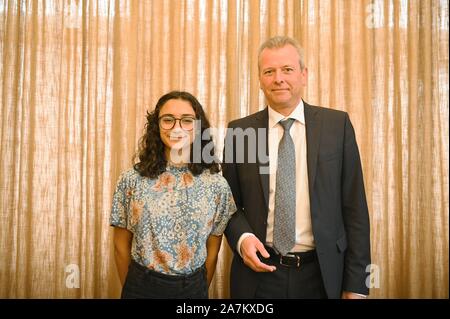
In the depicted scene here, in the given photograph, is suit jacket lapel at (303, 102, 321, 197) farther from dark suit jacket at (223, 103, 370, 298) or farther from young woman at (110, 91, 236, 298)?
young woman at (110, 91, 236, 298)

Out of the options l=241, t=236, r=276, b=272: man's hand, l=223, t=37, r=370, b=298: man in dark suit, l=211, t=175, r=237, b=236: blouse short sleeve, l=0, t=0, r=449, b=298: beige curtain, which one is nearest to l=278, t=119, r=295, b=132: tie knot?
l=223, t=37, r=370, b=298: man in dark suit

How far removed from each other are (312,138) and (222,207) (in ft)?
1.41

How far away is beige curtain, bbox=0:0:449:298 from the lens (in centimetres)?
242

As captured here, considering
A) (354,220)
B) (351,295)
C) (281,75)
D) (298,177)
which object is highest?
(281,75)

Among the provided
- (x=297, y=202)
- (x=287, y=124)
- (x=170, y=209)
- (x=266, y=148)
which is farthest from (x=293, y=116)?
(x=170, y=209)

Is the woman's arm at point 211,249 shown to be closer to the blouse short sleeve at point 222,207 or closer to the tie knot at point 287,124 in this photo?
the blouse short sleeve at point 222,207

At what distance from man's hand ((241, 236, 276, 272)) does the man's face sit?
0.53 metres

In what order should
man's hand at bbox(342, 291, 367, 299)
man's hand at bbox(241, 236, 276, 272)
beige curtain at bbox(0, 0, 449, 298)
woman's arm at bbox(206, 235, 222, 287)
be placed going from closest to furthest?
man's hand at bbox(241, 236, 276, 272) → man's hand at bbox(342, 291, 367, 299) → woman's arm at bbox(206, 235, 222, 287) → beige curtain at bbox(0, 0, 449, 298)

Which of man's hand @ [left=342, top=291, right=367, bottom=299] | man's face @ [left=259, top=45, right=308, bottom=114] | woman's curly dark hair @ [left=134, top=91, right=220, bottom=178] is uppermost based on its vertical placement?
man's face @ [left=259, top=45, right=308, bottom=114]

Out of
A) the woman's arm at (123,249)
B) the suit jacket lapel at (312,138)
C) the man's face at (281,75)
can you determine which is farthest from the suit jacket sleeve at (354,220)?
the woman's arm at (123,249)

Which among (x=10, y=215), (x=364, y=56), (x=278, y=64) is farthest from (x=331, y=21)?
(x=10, y=215)

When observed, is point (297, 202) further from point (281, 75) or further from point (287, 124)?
point (281, 75)

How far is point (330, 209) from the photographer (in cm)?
147
